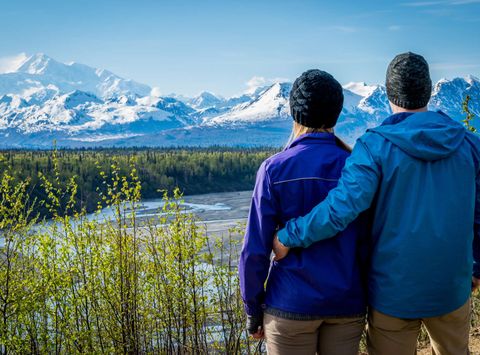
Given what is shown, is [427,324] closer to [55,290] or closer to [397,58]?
[397,58]

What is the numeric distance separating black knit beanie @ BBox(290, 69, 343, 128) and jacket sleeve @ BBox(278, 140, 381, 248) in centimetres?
33

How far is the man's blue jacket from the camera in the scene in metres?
2.62

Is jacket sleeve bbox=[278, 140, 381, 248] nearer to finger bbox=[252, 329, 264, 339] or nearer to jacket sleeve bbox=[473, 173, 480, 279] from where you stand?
finger bbox=[252, 329, 264, 339]

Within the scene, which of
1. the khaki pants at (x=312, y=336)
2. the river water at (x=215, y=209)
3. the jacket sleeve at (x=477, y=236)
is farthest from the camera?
the river water at (x=215, y=209)

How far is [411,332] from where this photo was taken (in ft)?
9.31

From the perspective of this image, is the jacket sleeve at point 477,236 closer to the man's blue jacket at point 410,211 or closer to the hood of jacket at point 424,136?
the man's blue jacket at point 410,211

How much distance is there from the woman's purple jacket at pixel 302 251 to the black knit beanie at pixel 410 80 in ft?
1.47

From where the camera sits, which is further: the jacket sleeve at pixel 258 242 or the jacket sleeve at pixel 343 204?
the jacket sleeve at pixel 258 242

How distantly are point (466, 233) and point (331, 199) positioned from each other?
75cm

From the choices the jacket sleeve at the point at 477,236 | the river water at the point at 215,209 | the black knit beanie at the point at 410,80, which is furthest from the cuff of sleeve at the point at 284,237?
the river water at the point at 215,209

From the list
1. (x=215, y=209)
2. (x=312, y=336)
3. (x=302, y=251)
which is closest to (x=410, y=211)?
(x=302, y=251)

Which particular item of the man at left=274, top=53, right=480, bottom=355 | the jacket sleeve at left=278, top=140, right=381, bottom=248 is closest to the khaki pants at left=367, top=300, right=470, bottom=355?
the man at left=274, top=53, right=480, bottom=355

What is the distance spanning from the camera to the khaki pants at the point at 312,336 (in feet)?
8.91

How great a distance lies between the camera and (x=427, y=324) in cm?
288
